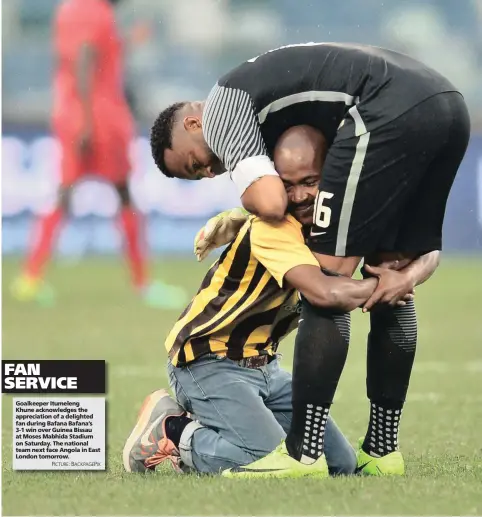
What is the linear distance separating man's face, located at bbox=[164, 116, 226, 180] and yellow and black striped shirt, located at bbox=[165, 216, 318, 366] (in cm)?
18

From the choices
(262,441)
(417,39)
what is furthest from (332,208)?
(417,39)

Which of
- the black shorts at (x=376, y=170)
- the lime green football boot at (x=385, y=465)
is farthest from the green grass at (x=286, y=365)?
the black shorts at (x=376, y=170)

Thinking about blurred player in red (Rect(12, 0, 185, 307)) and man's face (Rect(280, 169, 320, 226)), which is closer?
man's face (Rect(280, 169, 320, 226))

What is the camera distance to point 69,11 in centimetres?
900

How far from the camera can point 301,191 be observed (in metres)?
2.84

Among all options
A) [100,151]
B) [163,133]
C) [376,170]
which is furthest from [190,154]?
[100,151]

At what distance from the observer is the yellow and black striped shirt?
9.92ft

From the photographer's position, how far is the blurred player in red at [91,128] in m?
8.65

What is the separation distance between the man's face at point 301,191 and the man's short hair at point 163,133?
364 millimetres

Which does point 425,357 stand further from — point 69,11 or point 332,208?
point 69,11

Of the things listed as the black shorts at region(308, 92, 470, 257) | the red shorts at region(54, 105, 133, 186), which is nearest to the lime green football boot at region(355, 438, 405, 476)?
the black shorts at region(308, 92, 470, 257)

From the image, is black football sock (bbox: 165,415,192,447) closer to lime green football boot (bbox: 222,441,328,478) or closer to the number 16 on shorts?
lime green football boot (bbox: 222,441,328,478)

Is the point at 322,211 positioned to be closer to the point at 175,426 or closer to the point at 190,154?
the point at 190,154

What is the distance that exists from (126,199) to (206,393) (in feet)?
18.4
